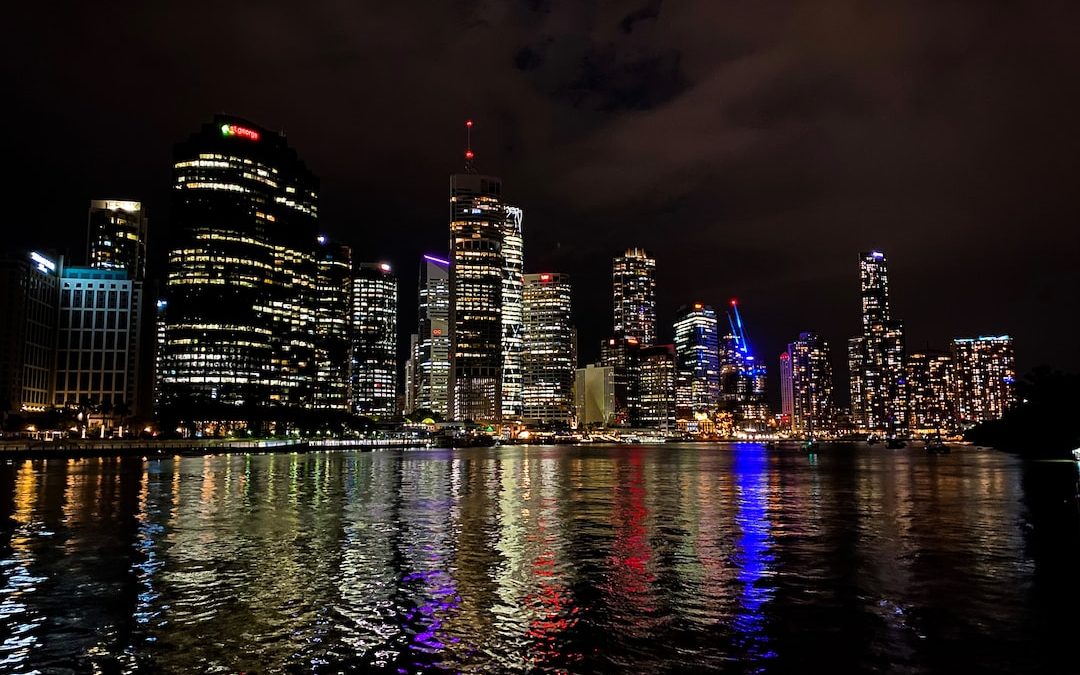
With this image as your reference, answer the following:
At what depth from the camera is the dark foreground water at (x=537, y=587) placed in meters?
17.9

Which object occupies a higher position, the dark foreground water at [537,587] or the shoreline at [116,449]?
the dark foreground water at [537,587]

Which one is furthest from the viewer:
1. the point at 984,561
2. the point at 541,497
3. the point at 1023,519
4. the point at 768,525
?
the point at 541,497

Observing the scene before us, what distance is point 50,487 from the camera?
67625mm

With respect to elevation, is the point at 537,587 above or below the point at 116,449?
above

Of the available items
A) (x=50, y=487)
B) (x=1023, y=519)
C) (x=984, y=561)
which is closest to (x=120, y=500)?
(x=50, y=487)

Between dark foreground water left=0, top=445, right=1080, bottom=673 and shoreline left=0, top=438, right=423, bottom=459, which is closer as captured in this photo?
dark foreground water left=0, top=445, right=1080, bottom=673

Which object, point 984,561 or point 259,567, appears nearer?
point 259,567

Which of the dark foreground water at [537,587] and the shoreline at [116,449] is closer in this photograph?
the dark foreground water at [537,587]

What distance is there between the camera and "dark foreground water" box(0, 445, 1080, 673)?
17859mm

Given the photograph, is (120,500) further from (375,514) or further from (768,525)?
(768,525)

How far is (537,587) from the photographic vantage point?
25.1 m

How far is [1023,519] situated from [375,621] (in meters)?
40.0

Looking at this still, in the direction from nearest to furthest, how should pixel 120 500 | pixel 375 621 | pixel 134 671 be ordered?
pixel 134 671
pixel 375 621
pixel 120 500

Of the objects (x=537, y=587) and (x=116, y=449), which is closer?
(x=537, y=587)
